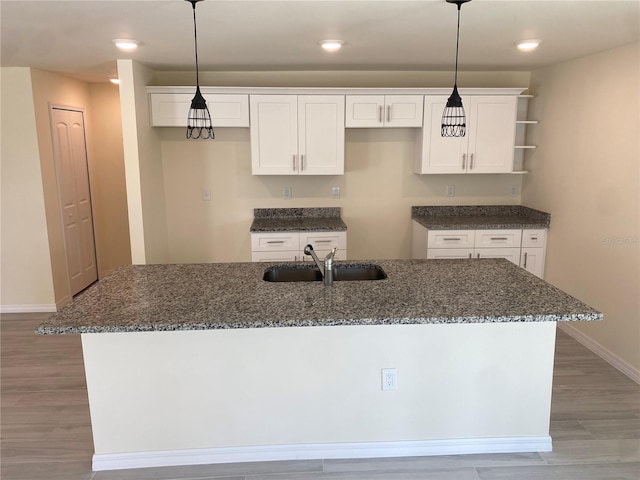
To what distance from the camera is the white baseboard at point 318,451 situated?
242cm

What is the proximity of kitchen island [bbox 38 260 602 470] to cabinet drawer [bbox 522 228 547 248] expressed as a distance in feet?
6.41

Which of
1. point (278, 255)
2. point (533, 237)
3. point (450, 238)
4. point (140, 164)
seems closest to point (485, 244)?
point (450, 238)

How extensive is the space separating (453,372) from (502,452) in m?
0.52

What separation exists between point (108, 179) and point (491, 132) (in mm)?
4174

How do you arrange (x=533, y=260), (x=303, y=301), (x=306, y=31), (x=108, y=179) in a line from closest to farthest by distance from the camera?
(x=303, y=301), (x=306, y=31), (x=533, y=260), (x=108, y=179)

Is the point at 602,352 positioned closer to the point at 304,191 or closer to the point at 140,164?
the point at 304,191

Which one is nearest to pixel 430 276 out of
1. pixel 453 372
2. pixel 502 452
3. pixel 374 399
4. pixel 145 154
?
pixel 453 372

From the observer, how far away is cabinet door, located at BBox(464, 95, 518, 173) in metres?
4.31

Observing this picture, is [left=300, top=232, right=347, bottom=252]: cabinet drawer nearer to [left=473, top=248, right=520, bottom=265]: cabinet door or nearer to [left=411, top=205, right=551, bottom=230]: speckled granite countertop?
[left=411, top=205, right=551, bottom=230]: speckled granite countertop

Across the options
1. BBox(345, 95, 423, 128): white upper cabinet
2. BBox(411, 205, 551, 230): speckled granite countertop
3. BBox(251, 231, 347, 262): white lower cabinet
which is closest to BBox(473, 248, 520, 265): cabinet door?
BBox(411, 205, 551, 230): speckled granite countertop

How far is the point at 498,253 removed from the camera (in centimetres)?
434

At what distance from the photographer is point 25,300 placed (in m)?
4.62

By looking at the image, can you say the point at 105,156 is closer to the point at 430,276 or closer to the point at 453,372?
the point at 430,276

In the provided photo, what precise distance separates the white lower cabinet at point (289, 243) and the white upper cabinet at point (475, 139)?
1.08m
